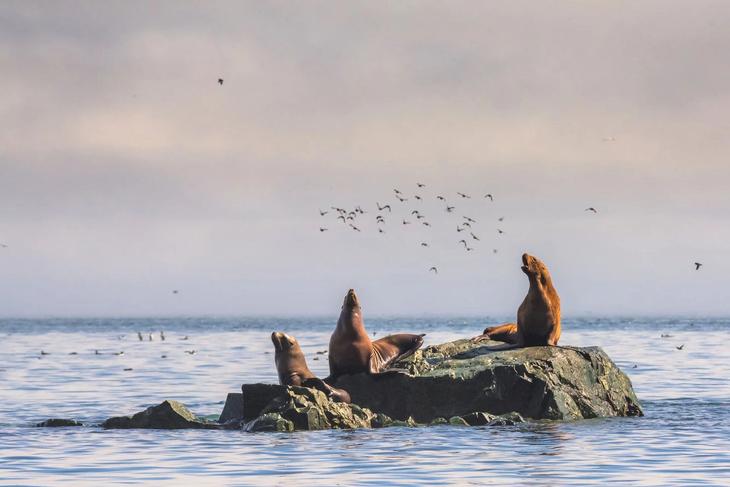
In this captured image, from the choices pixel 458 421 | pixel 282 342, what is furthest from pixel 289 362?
pixel 458 421

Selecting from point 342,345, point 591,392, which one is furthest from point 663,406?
point 342,345

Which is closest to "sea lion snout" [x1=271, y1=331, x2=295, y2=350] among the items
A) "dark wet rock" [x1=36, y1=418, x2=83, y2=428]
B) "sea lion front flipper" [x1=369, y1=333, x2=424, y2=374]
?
"sea lion front flipper" [x1=369, y1=333, x2=424, y2=374]

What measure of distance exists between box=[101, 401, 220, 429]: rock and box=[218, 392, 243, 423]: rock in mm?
596

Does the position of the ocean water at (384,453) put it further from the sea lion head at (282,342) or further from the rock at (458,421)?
the sea lion head at (282,342)

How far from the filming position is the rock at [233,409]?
82.3 ft

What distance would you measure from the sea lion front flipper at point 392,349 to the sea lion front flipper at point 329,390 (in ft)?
3.20

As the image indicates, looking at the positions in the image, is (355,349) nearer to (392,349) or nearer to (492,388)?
(392,349)

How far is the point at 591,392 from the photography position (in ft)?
83.9

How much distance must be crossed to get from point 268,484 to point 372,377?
8381 mm

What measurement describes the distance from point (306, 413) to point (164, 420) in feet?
9.96

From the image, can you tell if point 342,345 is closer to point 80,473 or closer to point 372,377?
point 372,377

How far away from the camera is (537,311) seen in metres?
26.1

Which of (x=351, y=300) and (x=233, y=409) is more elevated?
(x=351, y=300)

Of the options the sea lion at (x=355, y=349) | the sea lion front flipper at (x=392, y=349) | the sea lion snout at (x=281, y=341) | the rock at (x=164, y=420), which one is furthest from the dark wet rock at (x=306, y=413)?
the sea lion snout at (x=281, y=341)
